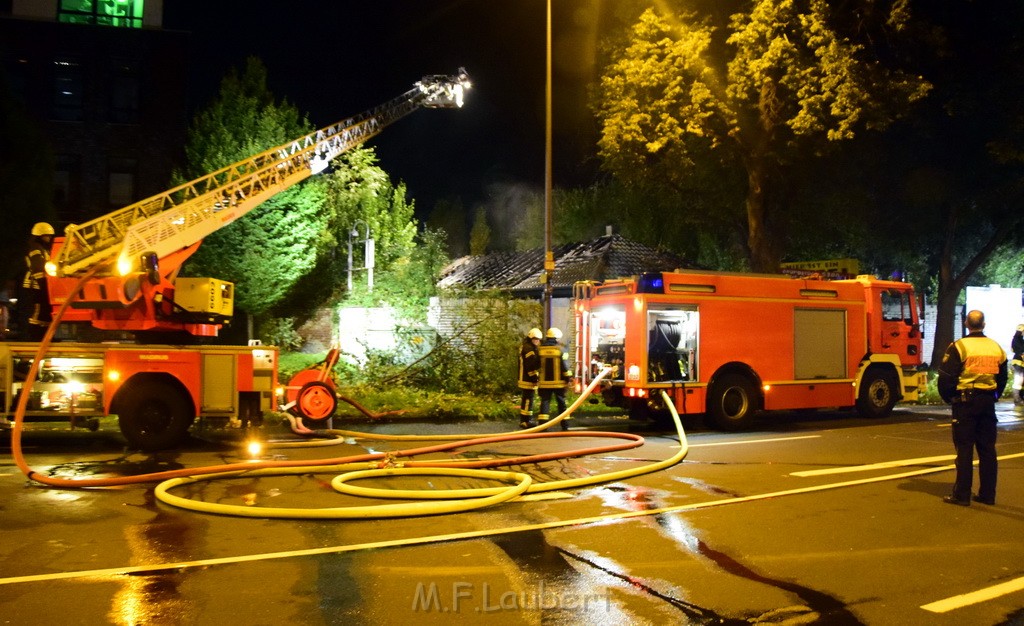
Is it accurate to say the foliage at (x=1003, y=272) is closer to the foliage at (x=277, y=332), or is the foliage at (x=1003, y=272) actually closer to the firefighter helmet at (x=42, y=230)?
the foliage at (x=277, y=332)

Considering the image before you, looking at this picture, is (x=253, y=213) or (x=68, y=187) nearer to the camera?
(x=253, y=213)

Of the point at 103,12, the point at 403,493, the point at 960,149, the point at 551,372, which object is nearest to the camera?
the point at 403,493

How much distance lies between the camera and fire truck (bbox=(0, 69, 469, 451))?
1033cm

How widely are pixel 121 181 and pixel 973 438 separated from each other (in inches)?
1051

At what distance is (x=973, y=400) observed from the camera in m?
7.48

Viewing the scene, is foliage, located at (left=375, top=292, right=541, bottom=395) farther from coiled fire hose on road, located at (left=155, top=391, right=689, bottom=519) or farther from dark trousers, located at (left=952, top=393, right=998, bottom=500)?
dark trousers, located at (left=952, top=393, right=998, bottom=500)

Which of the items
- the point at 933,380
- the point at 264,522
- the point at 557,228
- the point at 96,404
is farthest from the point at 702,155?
the point at 557,228

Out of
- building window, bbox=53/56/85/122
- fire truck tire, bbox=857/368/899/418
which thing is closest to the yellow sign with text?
fire truck tire, bbox=857/368/899/418

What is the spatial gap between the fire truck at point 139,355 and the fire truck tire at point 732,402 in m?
6.06

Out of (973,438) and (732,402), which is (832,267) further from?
(973,438)

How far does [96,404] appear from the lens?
10406mm

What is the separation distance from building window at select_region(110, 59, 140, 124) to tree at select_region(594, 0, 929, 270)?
16.4 meters

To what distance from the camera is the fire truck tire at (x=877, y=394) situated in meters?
14.9

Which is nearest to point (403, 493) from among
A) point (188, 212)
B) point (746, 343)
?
point (746, 343)
